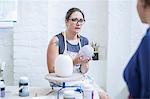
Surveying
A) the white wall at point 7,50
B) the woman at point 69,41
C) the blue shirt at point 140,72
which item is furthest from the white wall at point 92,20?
the blue shirt at point 140,72

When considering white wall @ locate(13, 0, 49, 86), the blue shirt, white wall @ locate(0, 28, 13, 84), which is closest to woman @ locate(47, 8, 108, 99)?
white wall @ locate(13, 0, 49, 86)

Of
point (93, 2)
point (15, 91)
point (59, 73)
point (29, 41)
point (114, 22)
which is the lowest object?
point (15, 91)

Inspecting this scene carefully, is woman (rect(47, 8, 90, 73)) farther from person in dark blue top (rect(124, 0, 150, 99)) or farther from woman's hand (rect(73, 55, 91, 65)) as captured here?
person in dark blue top (rect(124, 0, 150, 99))

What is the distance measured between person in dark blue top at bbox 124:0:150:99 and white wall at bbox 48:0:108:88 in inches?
68.3

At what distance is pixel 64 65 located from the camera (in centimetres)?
148

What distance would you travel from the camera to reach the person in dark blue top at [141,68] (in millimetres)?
714

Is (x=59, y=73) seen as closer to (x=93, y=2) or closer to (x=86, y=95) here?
(x=86, y=95)

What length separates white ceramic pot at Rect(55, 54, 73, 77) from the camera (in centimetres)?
147

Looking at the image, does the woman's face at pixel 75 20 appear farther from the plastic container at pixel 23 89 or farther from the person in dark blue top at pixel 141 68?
the person in dark blue top at pixel 141 68

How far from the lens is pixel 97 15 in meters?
2.54

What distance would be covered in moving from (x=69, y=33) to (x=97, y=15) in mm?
628

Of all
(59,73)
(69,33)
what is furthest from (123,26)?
(59,73)

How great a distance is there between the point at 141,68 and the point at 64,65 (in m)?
0.80

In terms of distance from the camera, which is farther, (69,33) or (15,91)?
(69,33)
